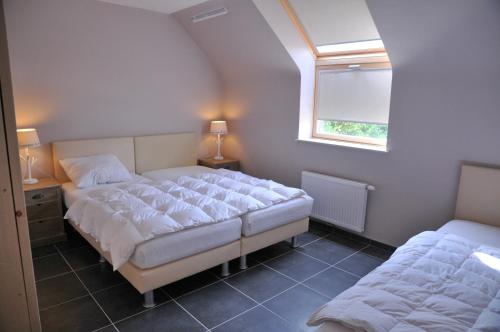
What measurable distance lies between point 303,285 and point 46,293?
2026 mm

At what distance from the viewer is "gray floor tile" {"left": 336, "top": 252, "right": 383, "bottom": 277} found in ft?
10.4

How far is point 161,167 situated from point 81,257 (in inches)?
66.3

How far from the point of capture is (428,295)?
68.4 inches

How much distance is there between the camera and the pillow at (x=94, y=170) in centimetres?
362

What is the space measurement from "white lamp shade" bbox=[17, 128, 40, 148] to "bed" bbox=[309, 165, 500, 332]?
10.3 ft

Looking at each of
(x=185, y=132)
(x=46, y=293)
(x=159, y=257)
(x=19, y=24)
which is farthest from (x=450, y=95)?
(x=19, y=24)

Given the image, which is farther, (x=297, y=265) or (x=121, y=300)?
(x=297, y=265)

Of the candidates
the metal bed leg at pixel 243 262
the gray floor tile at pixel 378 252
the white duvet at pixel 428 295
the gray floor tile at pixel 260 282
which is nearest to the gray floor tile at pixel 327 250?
the gray floor tile at pixel 378 252

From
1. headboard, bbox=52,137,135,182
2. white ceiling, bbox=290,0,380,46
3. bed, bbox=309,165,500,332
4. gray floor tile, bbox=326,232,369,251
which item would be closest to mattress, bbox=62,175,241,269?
bed, bbox=309,165,500,332

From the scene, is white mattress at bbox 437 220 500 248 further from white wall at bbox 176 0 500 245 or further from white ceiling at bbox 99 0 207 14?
white ceiling at bbox 99 0 207 14

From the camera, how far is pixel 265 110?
470 centimetres

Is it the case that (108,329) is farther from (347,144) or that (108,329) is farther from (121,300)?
(347,144)

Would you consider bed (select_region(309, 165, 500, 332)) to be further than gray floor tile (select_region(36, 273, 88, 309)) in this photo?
No

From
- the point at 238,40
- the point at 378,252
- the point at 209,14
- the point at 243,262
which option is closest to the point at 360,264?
the point at 378,252
